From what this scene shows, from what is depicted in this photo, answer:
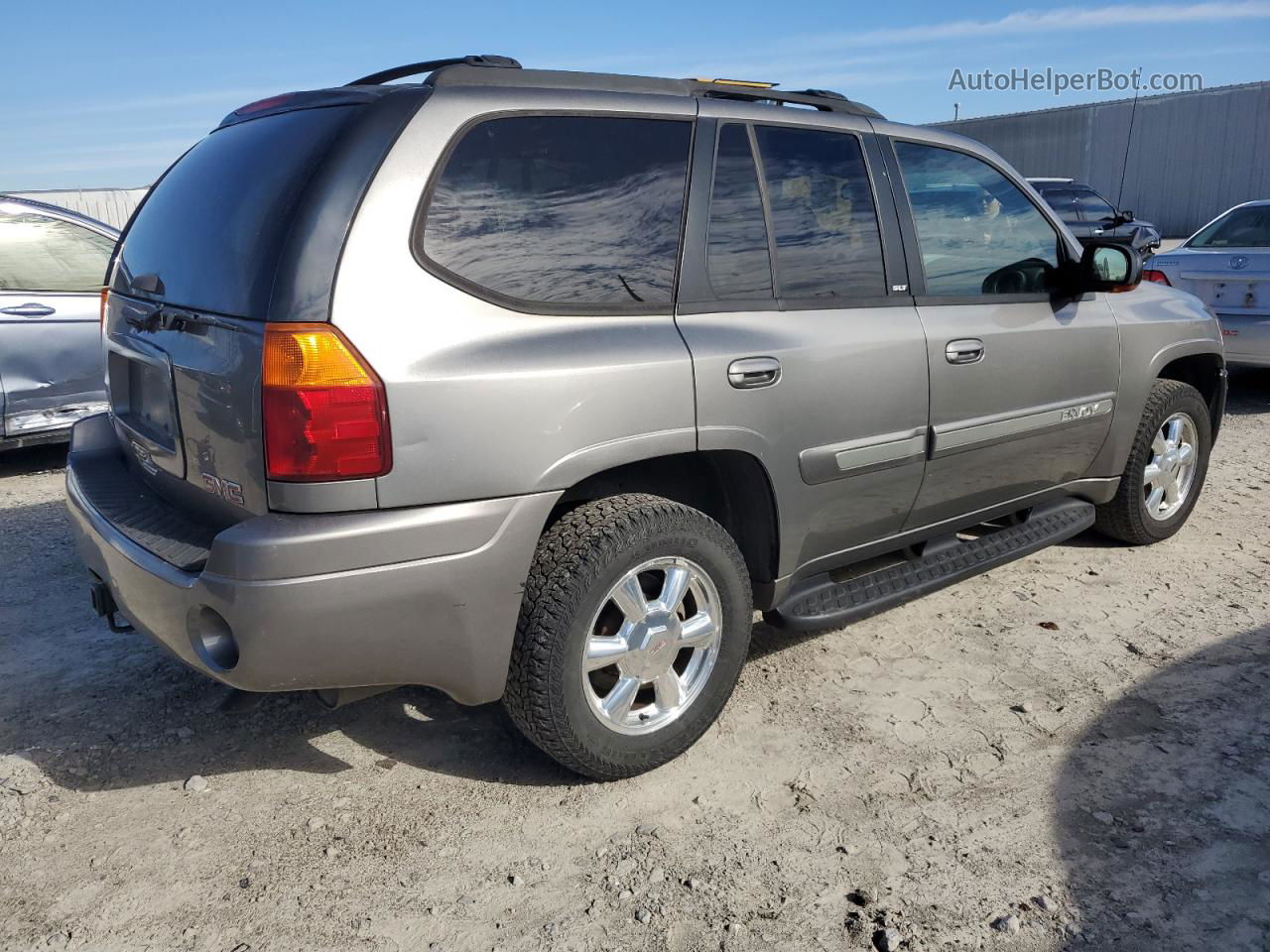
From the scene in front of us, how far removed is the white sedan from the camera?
7387 millimetres

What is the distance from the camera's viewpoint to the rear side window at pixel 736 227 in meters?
2.97

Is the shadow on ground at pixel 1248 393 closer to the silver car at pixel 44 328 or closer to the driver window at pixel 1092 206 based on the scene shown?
the driver window at pixel 1092 206

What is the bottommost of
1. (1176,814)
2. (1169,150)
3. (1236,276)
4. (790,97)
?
(1176,814)

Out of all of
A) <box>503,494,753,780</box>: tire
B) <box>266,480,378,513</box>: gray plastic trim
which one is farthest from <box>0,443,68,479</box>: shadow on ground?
<box>503,494,753,780</box>: tire

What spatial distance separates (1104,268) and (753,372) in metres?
1.86

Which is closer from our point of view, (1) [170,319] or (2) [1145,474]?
(1) [170,319]

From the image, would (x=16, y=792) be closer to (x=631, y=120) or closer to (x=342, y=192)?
(x=342, y=192)

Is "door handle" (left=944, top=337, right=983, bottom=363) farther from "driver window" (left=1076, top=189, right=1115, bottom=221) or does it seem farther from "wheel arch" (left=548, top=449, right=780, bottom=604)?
"driver window" (left=1076, top=189, right=1115, bottom=221)

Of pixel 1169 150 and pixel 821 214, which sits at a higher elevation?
pixel 1169 150

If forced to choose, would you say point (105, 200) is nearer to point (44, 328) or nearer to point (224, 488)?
point (44, 328)

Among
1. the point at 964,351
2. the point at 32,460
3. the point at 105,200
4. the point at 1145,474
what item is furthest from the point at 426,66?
the point at 105,200

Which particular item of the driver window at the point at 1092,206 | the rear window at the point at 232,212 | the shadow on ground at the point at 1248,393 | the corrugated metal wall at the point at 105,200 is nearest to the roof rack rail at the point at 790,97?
the rear window at the point at 232,212

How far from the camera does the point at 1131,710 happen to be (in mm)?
3246

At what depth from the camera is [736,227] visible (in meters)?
3.03
